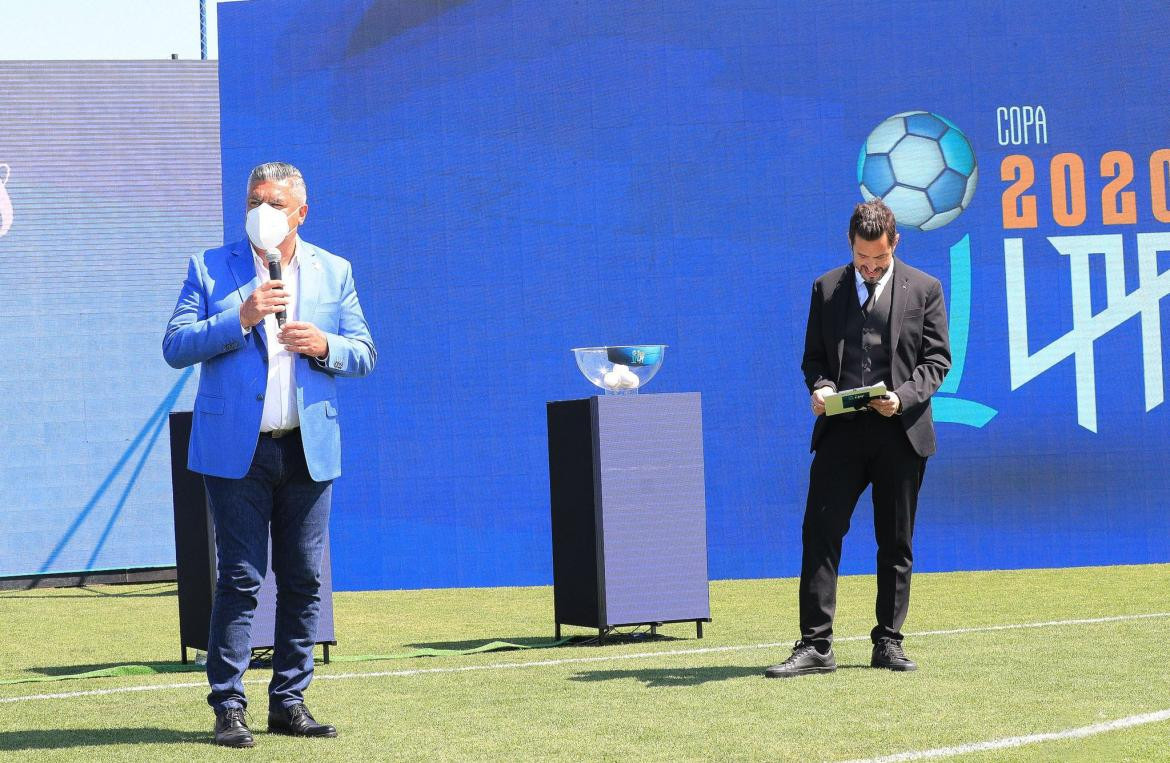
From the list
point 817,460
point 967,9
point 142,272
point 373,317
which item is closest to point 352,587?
point 373,317

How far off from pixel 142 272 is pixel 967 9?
187 inches

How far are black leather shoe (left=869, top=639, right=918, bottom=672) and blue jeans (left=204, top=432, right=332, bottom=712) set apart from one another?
1.59 metres

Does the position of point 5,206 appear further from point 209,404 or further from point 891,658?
point 891,658

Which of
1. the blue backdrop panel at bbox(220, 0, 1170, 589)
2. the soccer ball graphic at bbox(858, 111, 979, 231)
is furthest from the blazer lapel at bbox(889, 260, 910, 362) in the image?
the soccer ball graphic at bbox(858, 111, 979, 231)

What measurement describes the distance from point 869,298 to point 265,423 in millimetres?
1700

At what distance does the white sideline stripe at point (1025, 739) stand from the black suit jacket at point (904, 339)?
39.4 inches

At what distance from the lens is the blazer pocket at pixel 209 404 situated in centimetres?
301

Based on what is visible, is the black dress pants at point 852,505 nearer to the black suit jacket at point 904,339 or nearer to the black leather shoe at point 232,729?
the black suit jacket at point 904,339

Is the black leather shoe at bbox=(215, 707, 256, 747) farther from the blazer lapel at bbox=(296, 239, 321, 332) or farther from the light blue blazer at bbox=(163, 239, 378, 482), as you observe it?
the blazer lapel at bbox=(296, 239, 321, 332)

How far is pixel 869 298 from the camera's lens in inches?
150

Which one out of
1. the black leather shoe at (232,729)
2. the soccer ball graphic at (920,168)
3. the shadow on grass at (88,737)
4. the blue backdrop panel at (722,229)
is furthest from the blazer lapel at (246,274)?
the soccer ball graphic at (920,168)

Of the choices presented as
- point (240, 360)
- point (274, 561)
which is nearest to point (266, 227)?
point (240, 360)

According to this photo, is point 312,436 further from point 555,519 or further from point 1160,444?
point 1160,444

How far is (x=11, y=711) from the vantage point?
11.9 feet
